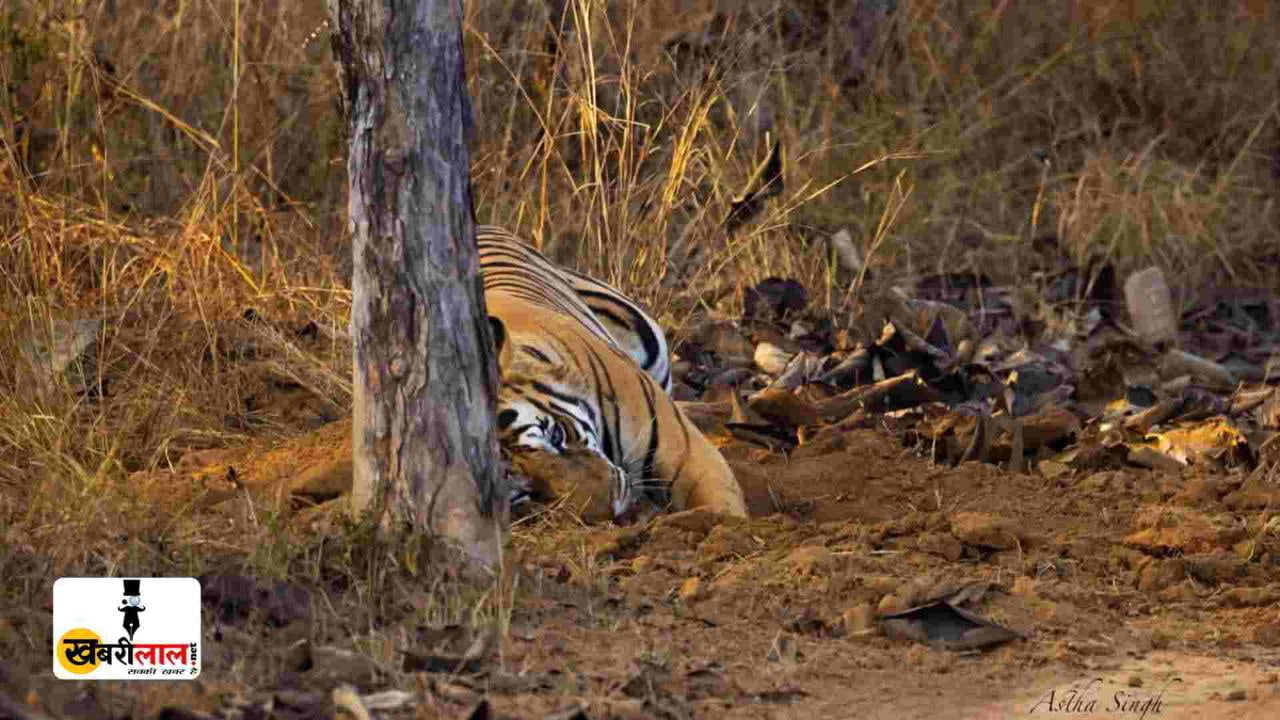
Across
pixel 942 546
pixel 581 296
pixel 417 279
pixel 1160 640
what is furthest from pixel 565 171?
pixel 1160 640

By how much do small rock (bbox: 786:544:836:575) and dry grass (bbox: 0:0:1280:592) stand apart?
0.94 meters

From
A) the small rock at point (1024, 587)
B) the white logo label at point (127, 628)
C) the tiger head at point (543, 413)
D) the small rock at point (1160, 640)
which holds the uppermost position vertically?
the tiger head at point (543, 413)

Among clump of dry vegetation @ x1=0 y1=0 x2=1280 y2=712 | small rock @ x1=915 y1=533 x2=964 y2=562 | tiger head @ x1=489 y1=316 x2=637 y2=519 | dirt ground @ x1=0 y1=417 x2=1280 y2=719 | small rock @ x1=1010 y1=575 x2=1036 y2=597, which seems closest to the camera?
dirt ground @ x1=0 y1=417 x2=1280 y2=719

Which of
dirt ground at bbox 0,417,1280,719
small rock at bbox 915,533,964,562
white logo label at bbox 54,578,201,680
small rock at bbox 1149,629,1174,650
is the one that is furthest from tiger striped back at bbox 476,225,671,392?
white logo label at bbox 54,578,201,680

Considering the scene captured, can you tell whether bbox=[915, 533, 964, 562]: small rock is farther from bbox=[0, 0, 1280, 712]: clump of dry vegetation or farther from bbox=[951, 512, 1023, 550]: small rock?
bbox=[0, 0, 1280, 712]: clump of dry vegetation

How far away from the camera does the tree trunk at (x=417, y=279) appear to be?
368 centimetres

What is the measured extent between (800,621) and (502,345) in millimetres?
1313

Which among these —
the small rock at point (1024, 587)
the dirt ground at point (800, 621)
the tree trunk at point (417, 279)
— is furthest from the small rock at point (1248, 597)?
the tree trunk at point (417, 279)

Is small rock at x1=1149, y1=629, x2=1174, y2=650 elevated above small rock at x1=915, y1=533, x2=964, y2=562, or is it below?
below

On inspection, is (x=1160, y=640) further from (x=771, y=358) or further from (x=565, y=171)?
(x=565, y=171)

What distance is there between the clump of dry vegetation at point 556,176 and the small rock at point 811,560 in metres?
0.86

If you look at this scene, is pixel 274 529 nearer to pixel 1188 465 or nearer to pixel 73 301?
pixel 73 301

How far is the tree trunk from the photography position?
145 inches

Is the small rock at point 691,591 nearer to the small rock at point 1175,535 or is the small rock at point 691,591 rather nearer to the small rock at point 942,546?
the small rock at point 942,546
